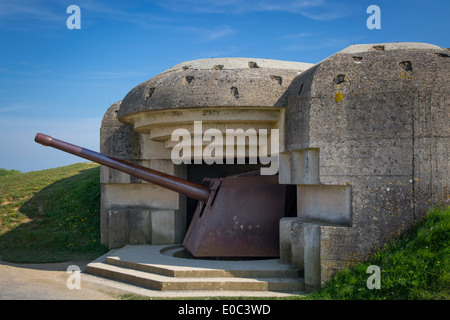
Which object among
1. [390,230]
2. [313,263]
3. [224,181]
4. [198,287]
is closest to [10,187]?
[224,181]

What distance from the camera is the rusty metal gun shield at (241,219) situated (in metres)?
7.23

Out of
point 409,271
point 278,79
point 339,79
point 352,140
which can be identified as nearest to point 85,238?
point 278,79

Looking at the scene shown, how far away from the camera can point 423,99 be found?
18.3ft

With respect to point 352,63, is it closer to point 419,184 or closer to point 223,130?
point 419,184

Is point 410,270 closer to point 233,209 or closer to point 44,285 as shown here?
point 233,209

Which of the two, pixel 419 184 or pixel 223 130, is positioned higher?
pixel 223 130

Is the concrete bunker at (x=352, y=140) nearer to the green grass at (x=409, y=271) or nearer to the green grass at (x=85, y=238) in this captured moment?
the green grass at (x=409, y=271)

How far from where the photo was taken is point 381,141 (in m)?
5.64

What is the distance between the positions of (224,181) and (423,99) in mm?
3463

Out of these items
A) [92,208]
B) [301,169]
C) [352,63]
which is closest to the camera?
[352,63]

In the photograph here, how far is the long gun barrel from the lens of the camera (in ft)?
24.7

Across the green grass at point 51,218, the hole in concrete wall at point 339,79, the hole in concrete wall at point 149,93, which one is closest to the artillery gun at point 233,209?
the hole in concrete wall at point 149,93

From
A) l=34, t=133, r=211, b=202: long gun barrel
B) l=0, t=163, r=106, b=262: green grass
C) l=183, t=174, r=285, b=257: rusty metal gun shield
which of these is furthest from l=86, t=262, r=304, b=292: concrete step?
l=0, t=163, r=106, b=262: green grass

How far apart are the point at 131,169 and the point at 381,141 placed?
4194 millimetres
